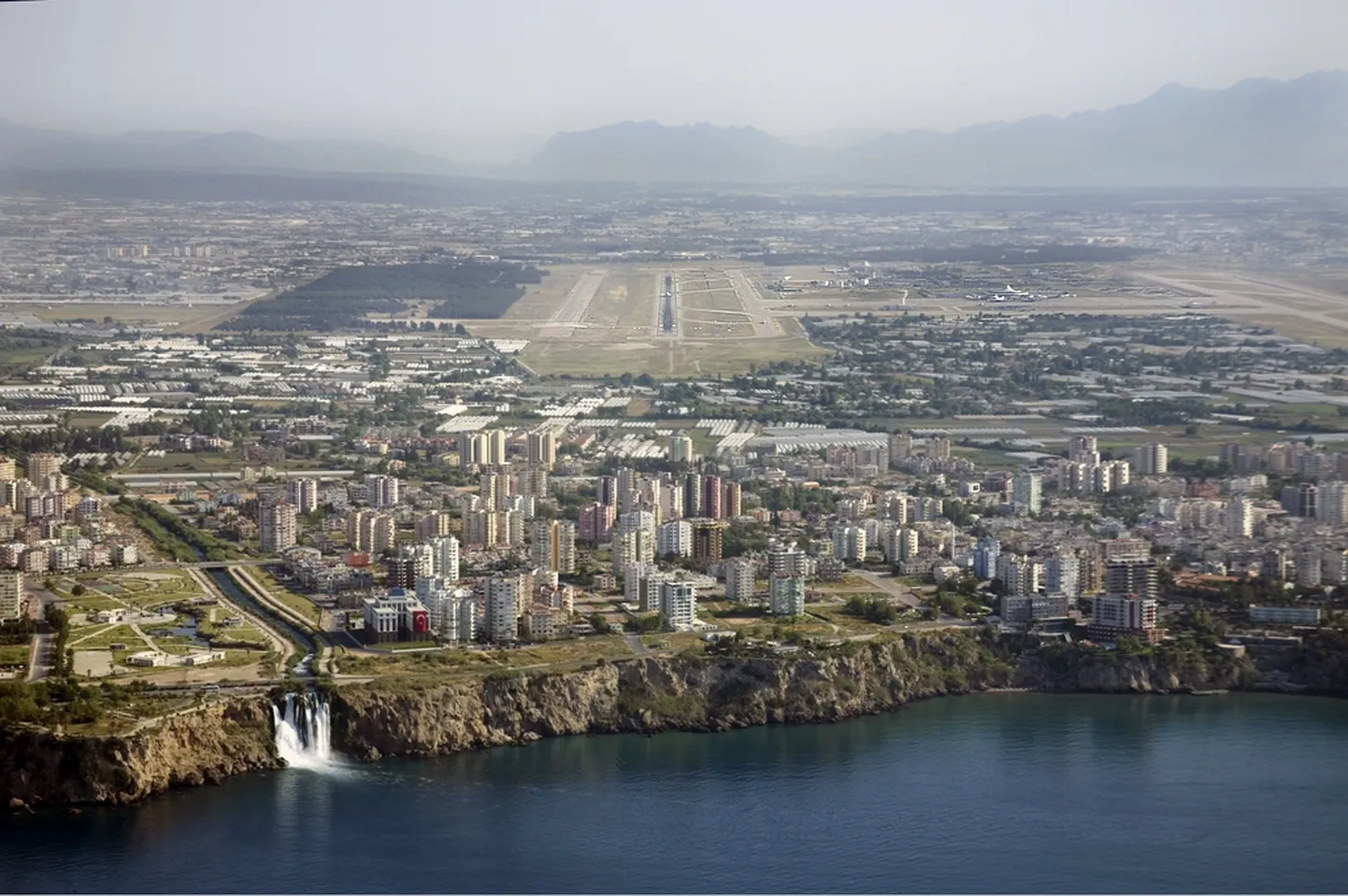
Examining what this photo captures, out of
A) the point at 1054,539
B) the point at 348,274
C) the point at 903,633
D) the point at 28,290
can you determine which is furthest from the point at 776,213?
the point at 903,633

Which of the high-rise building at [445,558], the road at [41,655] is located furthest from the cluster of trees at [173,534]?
the road at [41,655]

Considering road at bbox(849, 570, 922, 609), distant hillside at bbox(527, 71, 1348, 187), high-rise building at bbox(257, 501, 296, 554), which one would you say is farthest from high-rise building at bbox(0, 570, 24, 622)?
distant hillside at bbox(527, 71, 1348, 187)

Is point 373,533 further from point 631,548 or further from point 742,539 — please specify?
→ point 742,539

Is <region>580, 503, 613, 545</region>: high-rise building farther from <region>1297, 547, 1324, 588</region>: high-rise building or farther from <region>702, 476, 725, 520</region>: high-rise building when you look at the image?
<region>1297, 547, 1324, 588</region>: high-rise building

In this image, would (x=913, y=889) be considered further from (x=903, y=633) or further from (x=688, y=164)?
(x=688, y=164)

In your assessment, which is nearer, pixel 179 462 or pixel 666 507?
pixel 666 507

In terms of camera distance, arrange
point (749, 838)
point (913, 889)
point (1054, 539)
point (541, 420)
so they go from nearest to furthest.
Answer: point (913, 889), point (749, 838), point (1054, 539), point (541, 420)
